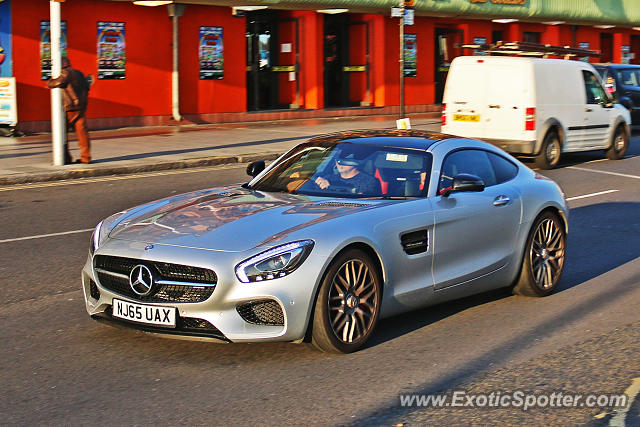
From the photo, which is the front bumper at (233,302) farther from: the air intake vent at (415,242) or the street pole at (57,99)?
the street pole at (57,99)

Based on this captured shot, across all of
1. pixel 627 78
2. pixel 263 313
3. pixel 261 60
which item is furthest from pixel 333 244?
pixel 261 60

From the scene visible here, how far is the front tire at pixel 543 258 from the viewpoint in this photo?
772cm

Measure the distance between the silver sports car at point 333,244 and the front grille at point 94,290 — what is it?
0.02 metres

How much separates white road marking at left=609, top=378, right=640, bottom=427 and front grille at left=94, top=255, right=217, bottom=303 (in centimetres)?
233

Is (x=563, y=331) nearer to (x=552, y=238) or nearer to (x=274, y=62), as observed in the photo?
(x=552, y=238)

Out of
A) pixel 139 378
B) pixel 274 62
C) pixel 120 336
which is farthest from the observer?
pixel 274 62

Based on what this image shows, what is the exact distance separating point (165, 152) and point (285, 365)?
14.4m

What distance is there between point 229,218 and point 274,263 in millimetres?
649

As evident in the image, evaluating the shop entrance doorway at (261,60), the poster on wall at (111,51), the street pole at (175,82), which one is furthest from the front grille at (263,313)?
the shop entrance doorway at (261,60)

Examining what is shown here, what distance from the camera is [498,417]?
503cm

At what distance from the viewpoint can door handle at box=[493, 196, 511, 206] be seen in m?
7.40

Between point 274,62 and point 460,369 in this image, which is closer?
point 460,369

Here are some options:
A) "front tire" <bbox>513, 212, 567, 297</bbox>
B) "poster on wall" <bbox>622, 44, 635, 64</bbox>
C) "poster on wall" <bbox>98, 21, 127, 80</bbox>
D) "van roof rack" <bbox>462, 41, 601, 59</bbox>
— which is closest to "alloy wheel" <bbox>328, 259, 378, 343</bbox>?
"front tire" <bbox>513, 212, 567, 297</bbox>

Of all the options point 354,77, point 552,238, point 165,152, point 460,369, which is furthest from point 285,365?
point 354,77
